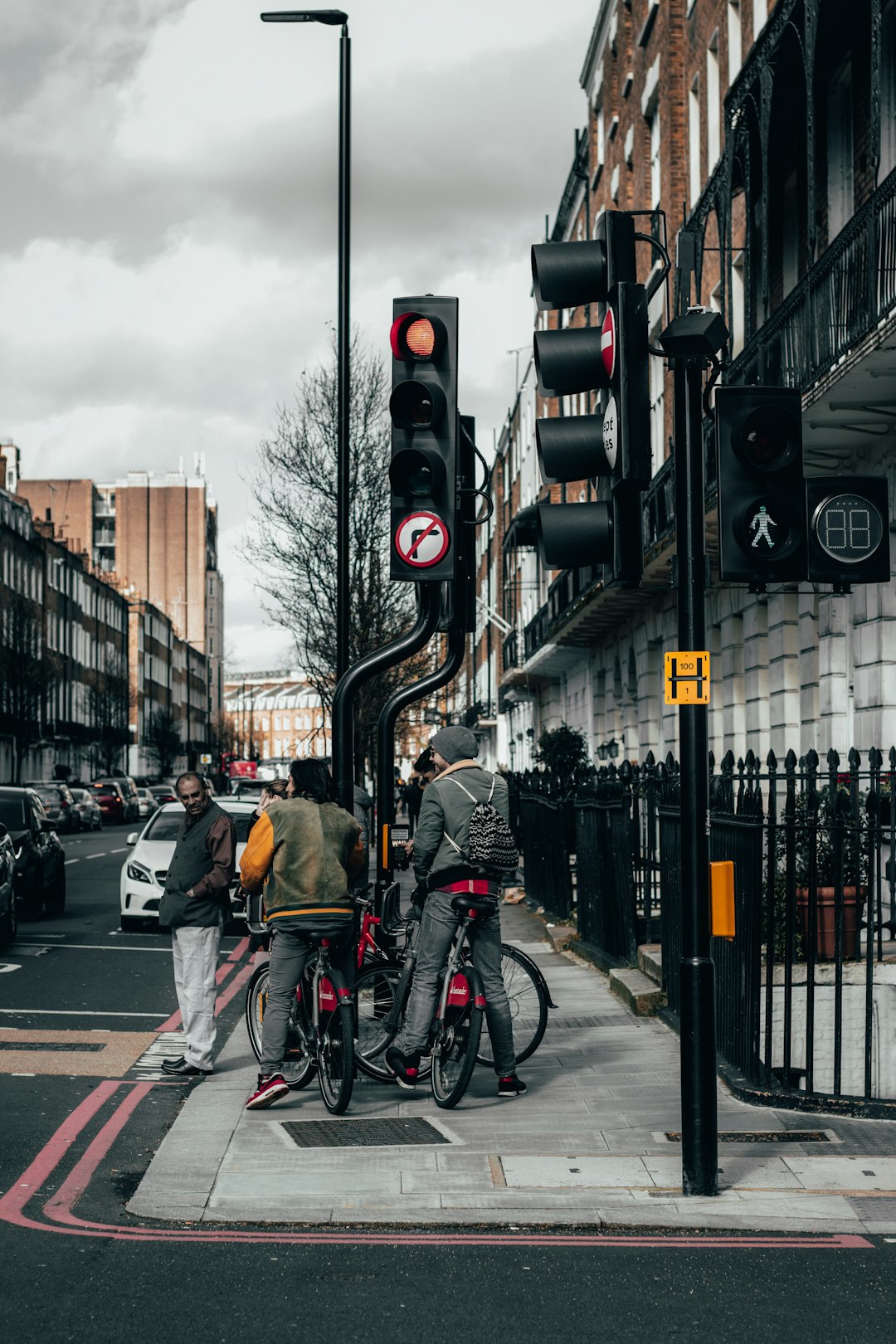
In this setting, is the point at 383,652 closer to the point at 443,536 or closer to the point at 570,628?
the point at 443,536

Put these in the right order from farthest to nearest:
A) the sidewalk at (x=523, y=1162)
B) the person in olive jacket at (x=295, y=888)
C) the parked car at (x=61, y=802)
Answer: the parked car at (x=61, y=802), the person in olive jacket at (x=295, y=888), the sidewalk at (x=523, y=1162)

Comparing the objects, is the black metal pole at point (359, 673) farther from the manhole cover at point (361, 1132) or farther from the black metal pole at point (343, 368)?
the black metal pole at point (343, 368)

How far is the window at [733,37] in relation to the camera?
22453 millimetres

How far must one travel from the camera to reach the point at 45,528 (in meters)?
86.8

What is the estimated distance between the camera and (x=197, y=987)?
380 inches

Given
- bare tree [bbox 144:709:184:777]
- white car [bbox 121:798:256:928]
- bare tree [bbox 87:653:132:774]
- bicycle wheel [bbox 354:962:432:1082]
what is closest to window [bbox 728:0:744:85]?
white car [bbox 121:798:256:928]

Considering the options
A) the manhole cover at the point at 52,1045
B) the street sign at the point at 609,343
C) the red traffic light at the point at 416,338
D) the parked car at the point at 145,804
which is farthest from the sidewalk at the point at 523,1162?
the parked car at the point at 145,804

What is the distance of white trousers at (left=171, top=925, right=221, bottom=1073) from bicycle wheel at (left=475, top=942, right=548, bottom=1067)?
1.60 meters

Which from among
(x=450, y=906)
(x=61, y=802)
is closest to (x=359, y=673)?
(x=450, y=906)

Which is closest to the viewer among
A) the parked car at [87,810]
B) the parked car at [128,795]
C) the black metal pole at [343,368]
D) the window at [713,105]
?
the black metal pole at [343,368]

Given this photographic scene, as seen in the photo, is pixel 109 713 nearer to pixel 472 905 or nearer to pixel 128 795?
pixel 128 795

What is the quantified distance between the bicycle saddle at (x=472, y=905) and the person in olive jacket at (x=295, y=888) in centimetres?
57

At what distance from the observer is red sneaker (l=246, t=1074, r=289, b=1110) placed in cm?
831

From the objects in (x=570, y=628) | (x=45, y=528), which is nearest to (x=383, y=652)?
(x=570, y=628)
